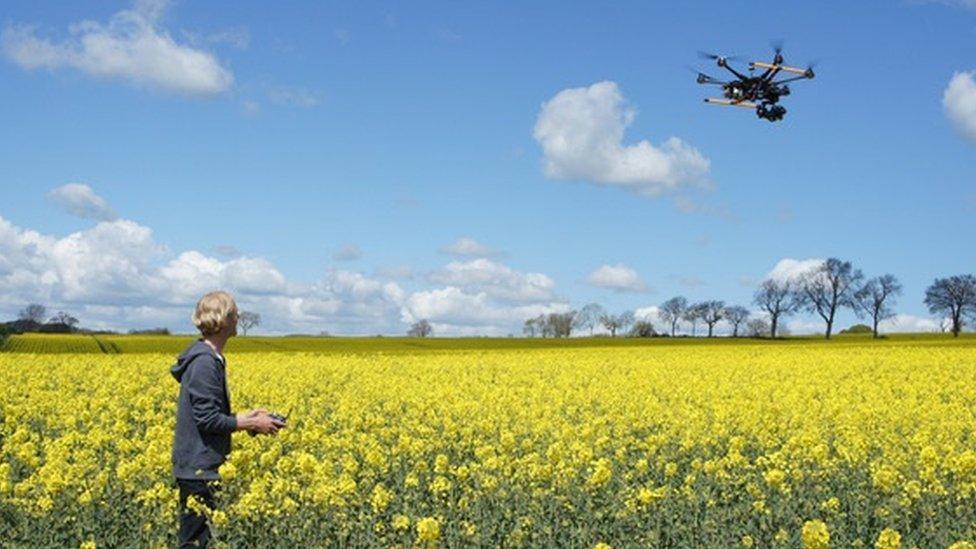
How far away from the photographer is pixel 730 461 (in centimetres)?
966

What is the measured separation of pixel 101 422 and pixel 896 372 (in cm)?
2121

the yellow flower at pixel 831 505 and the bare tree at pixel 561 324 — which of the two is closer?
the yellow flower at pixel 831 505

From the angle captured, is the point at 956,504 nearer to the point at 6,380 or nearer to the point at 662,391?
the point at 662,391

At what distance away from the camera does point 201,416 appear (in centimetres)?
675

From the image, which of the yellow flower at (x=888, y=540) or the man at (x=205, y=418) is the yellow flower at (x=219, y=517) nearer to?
the man at (x=205, y=418)

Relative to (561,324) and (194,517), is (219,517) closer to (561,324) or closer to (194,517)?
(194,517)

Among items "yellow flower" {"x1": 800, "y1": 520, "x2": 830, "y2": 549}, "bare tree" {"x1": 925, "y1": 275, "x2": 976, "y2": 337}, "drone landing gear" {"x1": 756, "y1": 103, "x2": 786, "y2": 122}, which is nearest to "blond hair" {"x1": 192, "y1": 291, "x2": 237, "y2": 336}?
"yellow flower" {"x1": 800, "y1": 520, "x2": 830, "y2": 549}

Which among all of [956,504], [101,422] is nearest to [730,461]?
[956,504]

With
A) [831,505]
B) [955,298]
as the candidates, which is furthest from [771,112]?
[955,298]

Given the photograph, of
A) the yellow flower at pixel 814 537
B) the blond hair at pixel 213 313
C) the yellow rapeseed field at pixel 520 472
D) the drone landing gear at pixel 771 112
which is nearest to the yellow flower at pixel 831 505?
the yellow rapeseed field at pixel 520 472

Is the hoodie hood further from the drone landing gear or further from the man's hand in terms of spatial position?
the drone landing gear

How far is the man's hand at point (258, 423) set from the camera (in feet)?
22.0

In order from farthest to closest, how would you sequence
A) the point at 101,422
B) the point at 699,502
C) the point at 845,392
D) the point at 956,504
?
the point at 845,392 < the point at 101,422 < the point at 956,504 < the point at 699,502

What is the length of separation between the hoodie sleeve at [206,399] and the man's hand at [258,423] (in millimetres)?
61
